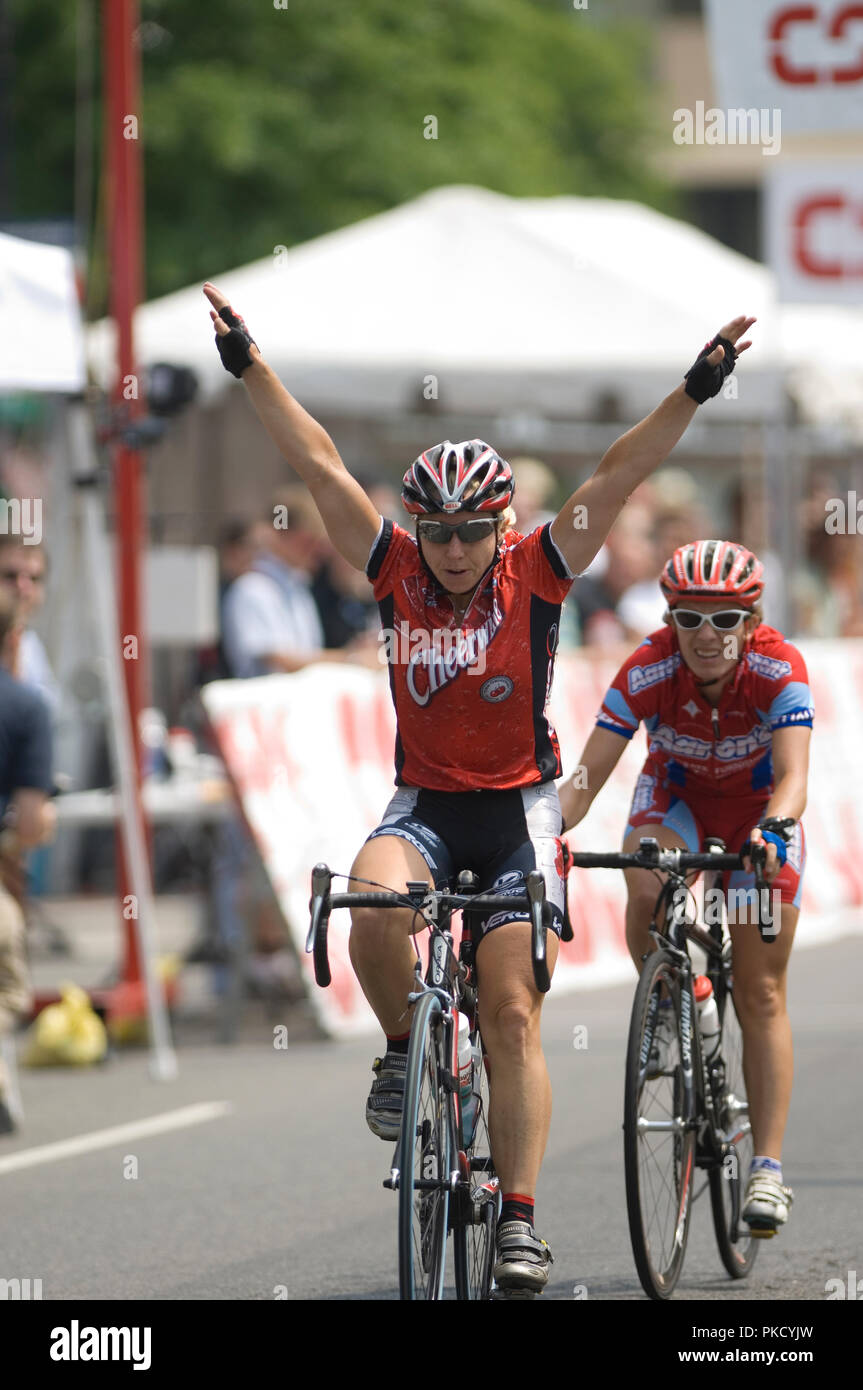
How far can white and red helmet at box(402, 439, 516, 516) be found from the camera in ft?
20.1

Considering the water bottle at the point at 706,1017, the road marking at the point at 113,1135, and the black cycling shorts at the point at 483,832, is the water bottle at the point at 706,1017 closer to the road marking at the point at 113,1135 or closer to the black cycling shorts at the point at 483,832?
the black cycling shorts at the point at 483,832

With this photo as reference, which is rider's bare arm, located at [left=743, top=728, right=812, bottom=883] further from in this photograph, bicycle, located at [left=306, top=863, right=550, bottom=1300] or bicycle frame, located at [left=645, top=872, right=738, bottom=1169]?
bicycle, located at [left=306, top=863, right=550, bottom=1300]

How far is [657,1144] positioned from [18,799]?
392 centimetres

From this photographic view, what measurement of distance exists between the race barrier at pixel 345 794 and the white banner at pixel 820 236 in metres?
2.27

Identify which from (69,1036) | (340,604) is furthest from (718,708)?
(340,604)

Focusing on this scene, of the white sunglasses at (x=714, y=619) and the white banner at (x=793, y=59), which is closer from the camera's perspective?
the white sunglasses at (x=714, y=619)

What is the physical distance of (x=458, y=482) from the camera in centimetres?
613

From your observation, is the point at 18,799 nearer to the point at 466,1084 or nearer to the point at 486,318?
the point at 466,1084

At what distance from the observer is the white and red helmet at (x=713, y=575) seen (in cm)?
700

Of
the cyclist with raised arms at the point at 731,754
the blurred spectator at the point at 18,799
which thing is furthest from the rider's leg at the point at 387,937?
the blurred spectator at the point at 18,799

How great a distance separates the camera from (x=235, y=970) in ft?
39.4
